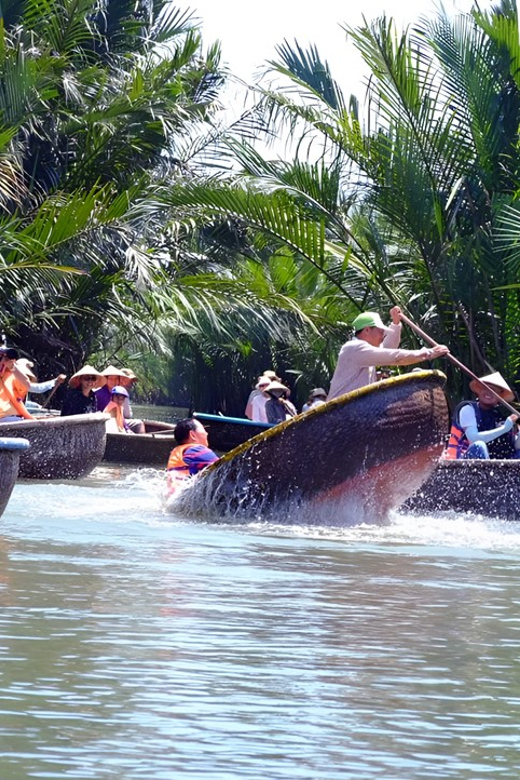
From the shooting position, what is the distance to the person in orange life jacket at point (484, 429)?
11.8 meters

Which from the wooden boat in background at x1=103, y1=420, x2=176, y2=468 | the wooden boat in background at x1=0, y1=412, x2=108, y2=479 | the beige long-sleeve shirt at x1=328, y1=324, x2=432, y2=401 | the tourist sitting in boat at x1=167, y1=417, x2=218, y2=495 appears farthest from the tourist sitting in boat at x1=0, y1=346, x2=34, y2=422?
the wooden boat in background at x1=103, y1=420, x2=176, y2=468

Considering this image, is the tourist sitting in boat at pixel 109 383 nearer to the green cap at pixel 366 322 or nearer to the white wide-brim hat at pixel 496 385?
the white wide-brim hat at pixel 496 385

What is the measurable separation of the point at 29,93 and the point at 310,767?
1500cm

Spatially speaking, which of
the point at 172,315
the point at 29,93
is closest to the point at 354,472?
the point at 29,93

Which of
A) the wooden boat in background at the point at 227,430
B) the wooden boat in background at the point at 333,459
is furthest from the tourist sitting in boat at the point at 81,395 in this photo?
the wooden boat in background at the point at 333,459

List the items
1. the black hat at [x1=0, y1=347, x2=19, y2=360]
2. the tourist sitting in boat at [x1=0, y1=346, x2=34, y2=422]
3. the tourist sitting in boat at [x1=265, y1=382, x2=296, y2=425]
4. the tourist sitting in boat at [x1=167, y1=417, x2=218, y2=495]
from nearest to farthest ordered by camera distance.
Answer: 1. the tourist sitting in boat at [x1=167, y1=417, x2=218, y2=495]
2. the black hat at [x1=0, y1=347, x2=19, y2=360]
3. the tourist sitting in boat at [x1=0, y1=346, x2=34, y2=422]
4. the tourist sitting in boat at [x1=265, y1=382, x2=296, y2=425]

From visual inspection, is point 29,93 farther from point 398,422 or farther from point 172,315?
point 398,422

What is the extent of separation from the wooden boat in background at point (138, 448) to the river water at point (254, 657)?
28.7 feet

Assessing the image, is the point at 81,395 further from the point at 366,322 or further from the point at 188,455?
the point at 366,322

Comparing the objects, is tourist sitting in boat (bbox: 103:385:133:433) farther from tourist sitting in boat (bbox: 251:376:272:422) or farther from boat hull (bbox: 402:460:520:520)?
boat hull (bbox: 402:460:520:520)

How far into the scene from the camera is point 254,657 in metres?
5.37

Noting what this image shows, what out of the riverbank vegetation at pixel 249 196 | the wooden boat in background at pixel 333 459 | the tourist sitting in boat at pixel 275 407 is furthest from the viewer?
the tourist sitting in boat at pixel 275 407

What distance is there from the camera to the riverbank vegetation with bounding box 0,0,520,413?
53.0 ft

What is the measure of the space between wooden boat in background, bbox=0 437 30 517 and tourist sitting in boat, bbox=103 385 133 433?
9.32m
